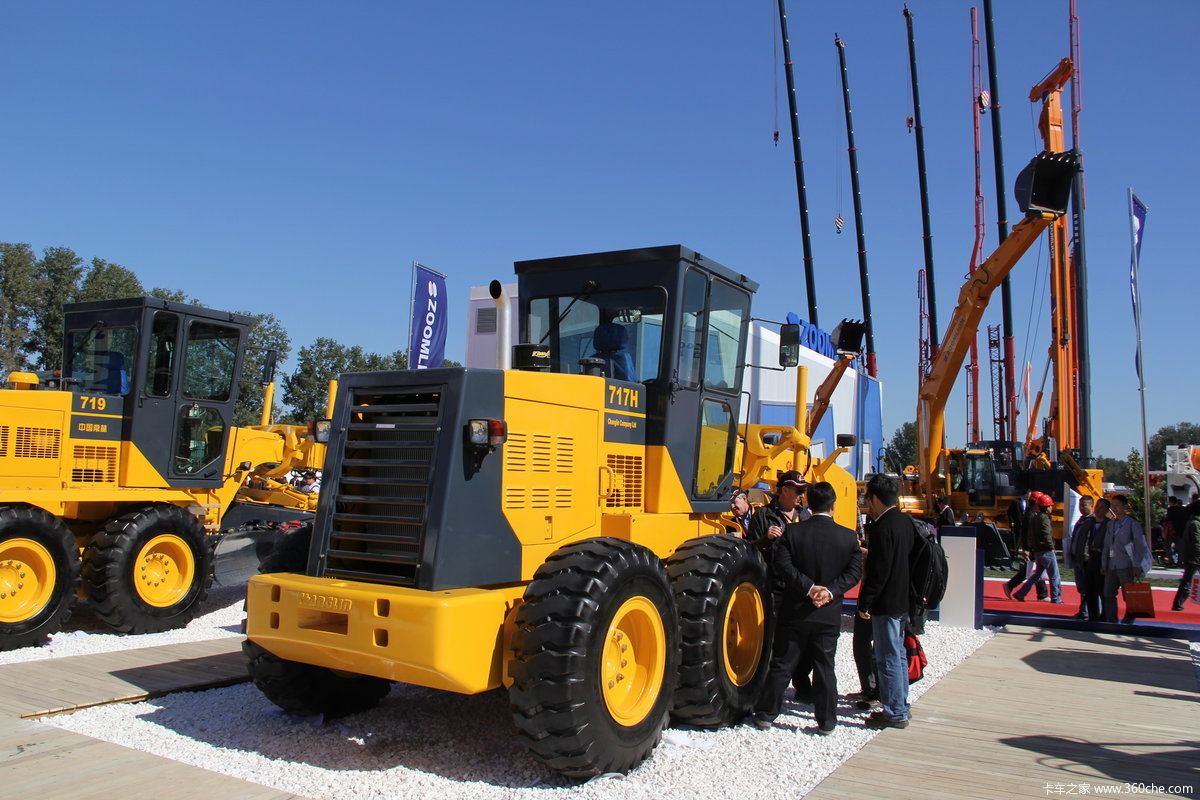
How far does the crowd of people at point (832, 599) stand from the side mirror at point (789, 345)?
120cm

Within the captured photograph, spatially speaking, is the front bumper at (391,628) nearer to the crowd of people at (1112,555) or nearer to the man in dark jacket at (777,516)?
the man in dark jacket at (777,516)

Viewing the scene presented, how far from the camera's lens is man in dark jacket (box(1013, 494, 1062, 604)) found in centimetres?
1234

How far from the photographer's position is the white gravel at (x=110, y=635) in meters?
8.05

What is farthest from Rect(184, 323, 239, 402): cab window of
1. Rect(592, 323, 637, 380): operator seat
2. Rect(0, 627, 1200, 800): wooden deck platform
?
Rect(592, 323, 637, 380): operator seat

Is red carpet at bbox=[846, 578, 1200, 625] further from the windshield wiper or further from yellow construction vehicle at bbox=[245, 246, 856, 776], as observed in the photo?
the windshield wiper

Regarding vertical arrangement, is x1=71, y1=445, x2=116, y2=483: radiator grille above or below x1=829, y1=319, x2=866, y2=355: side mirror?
below

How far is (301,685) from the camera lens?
5.65 meters

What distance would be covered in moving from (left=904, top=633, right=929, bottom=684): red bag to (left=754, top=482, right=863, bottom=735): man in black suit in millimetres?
917

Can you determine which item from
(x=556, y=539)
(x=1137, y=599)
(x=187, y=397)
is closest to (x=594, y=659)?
(x=556, y=539)

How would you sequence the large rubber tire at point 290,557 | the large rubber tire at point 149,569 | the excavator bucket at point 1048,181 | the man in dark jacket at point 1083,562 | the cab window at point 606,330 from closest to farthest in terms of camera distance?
the large rubber tire at point 290,557, the cab window at point 606,330, the large rubber tire at point 149,569, the man in dark jacket at point 1083,562, the excavator bucket at point 1048,181

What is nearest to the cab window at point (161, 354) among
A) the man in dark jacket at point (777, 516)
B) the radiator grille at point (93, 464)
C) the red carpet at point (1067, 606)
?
the radiator grille at point (93, 464)

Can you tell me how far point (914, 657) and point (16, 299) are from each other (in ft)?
128

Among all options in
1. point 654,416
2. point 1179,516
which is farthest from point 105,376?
point 1179,516

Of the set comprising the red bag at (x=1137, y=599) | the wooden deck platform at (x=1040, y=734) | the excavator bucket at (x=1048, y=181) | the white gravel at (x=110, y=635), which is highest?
the excavator bucket at (x=1048, y=181)
